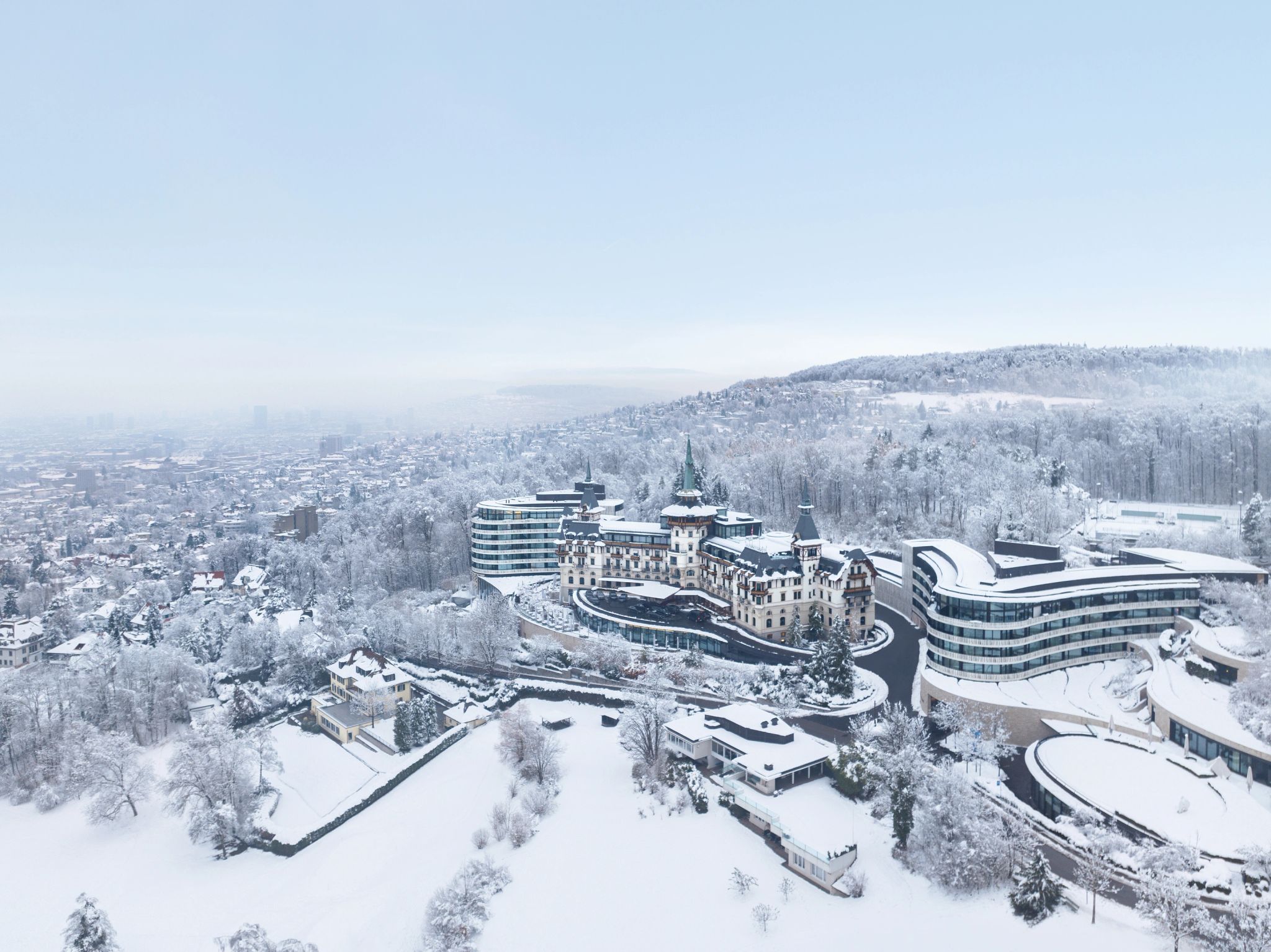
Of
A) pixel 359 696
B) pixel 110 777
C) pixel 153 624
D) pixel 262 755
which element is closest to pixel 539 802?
pixel 262 755

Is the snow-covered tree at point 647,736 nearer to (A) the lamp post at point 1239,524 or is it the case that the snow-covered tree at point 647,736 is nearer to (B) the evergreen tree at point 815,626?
(B) the evergreen tree at point 815,626

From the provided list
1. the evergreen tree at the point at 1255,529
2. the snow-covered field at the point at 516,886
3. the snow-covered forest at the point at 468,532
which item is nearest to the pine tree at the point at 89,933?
the snow-covered forest at the point at 468,532

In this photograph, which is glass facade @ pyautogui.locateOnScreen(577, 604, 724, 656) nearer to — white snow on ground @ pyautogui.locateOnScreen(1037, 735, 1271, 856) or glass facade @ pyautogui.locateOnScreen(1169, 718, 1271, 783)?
white snow on ground @ pyautogui.locateOnScreen(1037, 735, 1271, 856)

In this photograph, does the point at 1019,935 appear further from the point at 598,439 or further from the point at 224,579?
the point at 598,439

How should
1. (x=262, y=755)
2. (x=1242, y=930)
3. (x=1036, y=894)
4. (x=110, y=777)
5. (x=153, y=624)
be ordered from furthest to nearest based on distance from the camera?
(x=153, y=624) < (x=262, y=755) < (x=110, y=777) < (x=1036, y=894) < (x=1242, y=930)

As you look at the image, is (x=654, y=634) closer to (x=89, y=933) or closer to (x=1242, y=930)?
(x=89, y=933)
